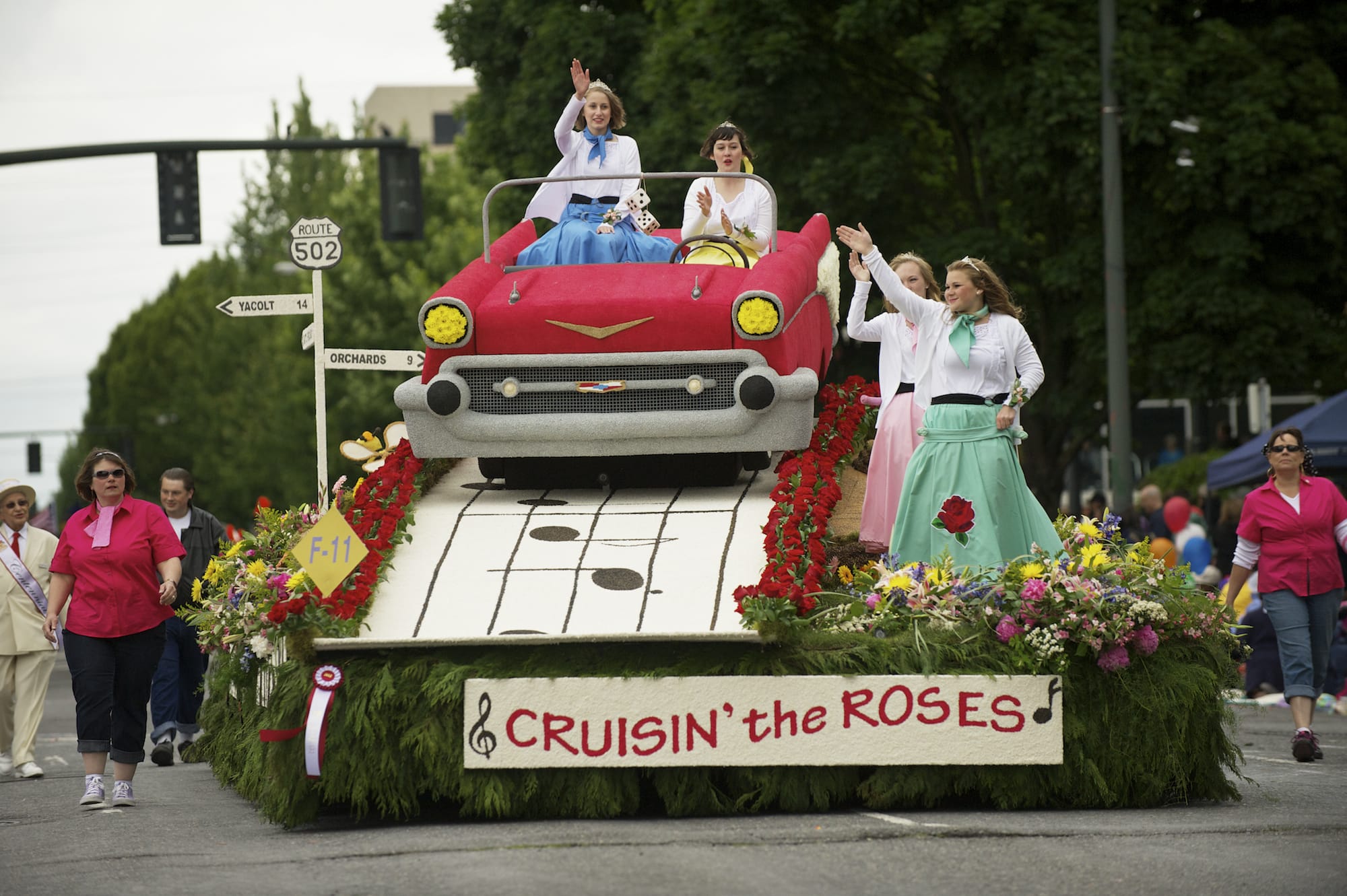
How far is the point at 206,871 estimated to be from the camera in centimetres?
671

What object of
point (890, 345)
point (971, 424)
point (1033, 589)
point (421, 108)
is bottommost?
point (1033, 589)

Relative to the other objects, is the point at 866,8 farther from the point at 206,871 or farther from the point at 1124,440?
the point at 206,871

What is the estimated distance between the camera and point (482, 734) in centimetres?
755

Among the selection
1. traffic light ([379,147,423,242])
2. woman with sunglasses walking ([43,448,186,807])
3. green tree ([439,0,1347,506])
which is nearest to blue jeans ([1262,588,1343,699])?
→ woman with sunglasses walking ([43,448,186,807])

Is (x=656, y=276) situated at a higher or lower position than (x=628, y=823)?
higher

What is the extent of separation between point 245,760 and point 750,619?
9.01 ft

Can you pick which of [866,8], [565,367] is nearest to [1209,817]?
[565,367]

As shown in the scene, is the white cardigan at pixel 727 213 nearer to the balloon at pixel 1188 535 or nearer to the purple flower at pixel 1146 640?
the purple flower at pixel 1146 640

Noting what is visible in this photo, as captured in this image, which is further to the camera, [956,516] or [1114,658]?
[956,516]

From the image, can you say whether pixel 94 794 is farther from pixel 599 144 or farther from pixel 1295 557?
pixel 1295 557

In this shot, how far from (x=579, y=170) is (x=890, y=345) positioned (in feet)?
7.53

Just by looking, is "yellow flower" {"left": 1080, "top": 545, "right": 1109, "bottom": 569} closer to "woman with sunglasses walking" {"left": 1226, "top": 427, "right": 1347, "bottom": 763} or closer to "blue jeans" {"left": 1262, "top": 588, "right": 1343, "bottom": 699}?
"woman with sunglasses walking" {"left": 1226, "top": 427, "right": 1347, "bottom": 763}

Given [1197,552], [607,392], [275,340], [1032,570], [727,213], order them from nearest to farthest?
[1032,570] → [607,392] → [727,213] → [1197,552] → [275,340]

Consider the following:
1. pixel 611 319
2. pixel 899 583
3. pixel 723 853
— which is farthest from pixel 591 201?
pixel 723 853
